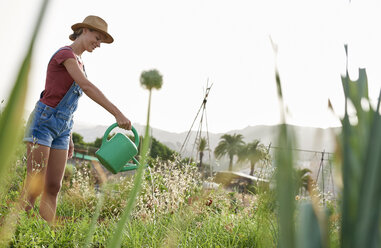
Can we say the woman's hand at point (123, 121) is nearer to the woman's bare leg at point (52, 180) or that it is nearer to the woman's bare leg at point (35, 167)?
the woman's bare leg at point (35, 167)

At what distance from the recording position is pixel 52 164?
271 cm

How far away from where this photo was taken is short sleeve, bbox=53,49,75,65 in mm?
2402

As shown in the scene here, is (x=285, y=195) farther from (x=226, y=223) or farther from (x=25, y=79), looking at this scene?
(x=226, y=223)

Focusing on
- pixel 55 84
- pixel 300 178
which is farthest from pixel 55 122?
pixel 300 178

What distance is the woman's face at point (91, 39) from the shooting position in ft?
8.88

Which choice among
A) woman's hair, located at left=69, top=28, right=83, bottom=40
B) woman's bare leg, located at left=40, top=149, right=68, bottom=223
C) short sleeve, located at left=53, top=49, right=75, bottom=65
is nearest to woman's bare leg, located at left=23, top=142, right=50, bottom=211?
woman's bare leg, located at left=40, top=149, right=68, bottom=223

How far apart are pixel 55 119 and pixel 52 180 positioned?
0.50 m

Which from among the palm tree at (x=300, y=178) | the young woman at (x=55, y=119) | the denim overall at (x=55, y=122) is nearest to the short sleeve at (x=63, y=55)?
the young woman at (x=55, y=119)

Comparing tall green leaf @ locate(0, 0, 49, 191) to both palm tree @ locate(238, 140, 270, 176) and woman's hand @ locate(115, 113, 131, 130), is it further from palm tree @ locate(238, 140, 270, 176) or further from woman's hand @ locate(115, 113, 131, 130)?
woman's hand @ locate(115, 113, 131, 130)

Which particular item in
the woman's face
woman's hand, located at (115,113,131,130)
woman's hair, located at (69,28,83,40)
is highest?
woman's hair, located at (69,28,83,40)

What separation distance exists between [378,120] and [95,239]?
7.45 feet

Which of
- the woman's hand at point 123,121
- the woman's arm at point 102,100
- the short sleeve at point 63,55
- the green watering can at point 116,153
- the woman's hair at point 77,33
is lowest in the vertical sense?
the green watering can at point 116,153

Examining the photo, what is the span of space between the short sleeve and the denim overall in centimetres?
26

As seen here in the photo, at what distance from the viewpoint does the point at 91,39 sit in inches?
107
